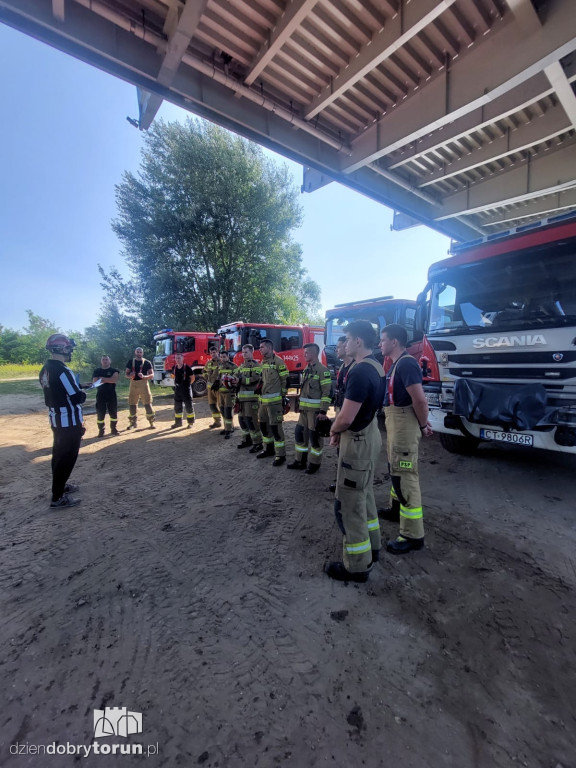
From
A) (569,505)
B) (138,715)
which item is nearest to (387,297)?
(569,505)

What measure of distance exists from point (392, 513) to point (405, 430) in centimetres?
105

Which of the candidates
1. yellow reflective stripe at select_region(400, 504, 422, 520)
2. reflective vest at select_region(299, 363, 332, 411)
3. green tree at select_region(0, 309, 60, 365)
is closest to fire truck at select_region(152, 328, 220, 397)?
reflective vest at select_region(299, 363, 332, 411)

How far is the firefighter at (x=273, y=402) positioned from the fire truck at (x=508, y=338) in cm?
211

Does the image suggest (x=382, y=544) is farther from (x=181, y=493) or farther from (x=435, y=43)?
(x=435, y=43)

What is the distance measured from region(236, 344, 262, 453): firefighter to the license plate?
3.40m

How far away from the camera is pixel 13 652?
186 cm

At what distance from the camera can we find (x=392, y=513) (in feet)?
10.6

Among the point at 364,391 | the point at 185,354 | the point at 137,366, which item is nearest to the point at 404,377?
the point at 364,391

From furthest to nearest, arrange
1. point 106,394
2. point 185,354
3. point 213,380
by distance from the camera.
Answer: point 185,354 → point 213,380 → point 106,394

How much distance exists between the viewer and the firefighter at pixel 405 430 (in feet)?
8.64

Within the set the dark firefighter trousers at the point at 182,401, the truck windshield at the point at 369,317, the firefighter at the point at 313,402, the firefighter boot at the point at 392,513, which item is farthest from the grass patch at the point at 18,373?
the firefighter boot at the point at 392,513

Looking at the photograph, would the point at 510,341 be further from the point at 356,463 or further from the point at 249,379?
the point at 249,379

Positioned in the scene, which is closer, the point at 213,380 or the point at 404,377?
the point at 404,377

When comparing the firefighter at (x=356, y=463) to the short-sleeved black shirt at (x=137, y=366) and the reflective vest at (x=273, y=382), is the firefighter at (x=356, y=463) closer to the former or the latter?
the reflective vest at (x=273, y=382)
